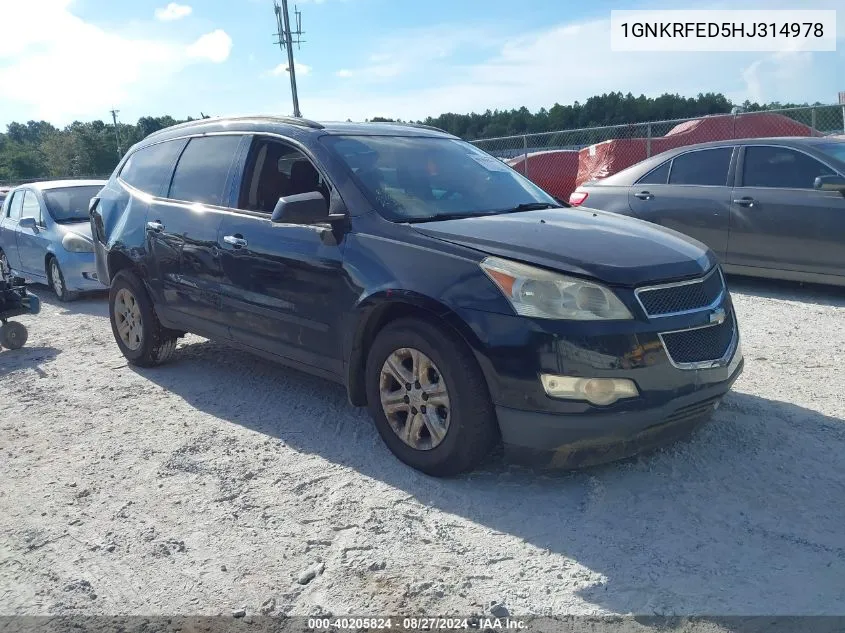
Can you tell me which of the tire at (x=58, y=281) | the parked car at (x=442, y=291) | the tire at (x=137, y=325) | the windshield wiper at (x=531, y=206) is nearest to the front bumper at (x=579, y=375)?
the parked car at (x=442, y=291)

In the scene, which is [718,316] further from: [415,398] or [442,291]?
[415,398]

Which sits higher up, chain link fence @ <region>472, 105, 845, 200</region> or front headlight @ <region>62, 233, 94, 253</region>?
chain link fence @ <region>472, 105, 845, 200</region>

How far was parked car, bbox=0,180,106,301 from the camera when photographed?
31.4 ft

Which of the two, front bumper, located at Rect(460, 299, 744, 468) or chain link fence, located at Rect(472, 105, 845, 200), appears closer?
front bumper, located at Rect(460, 299, 744, 468)

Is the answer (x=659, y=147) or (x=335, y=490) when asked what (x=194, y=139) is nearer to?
(x=335, y=490)

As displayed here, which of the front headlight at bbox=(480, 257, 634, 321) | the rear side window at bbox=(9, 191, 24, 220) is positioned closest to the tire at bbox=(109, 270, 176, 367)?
the front headlight at bbox=(480, 257, 634, 321)

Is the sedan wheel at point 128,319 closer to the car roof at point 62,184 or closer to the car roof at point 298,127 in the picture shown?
the car roof at point 298,127

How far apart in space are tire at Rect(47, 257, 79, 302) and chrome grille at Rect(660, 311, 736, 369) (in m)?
8.38

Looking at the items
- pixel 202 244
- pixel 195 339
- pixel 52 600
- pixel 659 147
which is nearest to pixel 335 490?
pixel 52 600

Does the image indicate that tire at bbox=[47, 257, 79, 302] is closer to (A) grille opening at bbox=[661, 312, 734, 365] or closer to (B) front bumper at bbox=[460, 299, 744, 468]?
(B) front bumper at bbox=[460, 299, 744, 468]

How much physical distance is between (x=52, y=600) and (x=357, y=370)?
5.94 ft

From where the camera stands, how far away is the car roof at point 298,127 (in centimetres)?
480

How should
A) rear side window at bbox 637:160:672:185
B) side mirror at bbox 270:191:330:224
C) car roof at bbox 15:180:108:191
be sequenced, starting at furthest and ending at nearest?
car roof at bbox 15:180:108:191, rear side window at bbox 637:160:672:185, side mirror at bbox 270:191:330:224

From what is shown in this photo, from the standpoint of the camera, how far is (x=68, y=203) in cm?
1041
